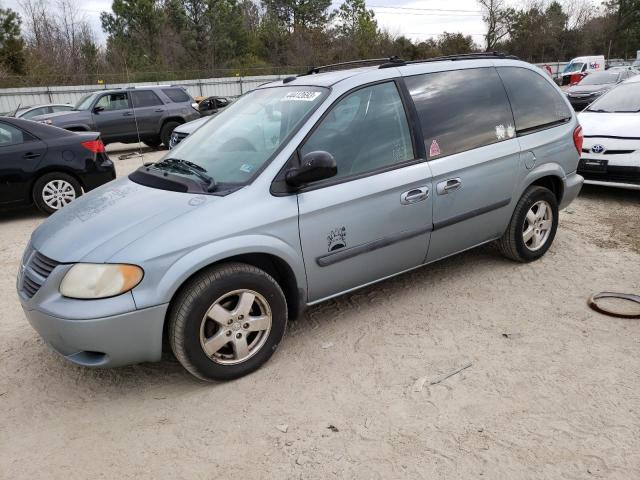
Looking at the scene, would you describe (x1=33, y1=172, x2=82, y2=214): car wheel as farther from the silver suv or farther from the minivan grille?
the minivan grille

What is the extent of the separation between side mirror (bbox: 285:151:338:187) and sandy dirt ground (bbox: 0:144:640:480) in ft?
3.80

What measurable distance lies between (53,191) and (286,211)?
5337 mm

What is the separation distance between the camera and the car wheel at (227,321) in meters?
2.91

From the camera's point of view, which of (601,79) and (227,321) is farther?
(601,79)

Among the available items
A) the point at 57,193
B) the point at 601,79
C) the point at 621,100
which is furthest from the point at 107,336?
the point at 601,79

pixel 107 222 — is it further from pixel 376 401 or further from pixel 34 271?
pixel 376 401

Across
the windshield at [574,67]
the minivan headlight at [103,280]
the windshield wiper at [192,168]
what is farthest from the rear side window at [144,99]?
the windshield at [574,67]

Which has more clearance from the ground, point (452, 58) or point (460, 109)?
point (452, 58)

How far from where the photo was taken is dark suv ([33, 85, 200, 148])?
13547 mm

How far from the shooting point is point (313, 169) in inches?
122

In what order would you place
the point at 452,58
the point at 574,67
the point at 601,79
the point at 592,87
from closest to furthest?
the point at 452,58
the point at 592,87
the point at 601,79
the point at 574,67

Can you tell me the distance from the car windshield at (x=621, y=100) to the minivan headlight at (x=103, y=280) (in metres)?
7.43

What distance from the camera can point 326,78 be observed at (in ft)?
12.4

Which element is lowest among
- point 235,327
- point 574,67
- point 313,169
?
point 235,327
